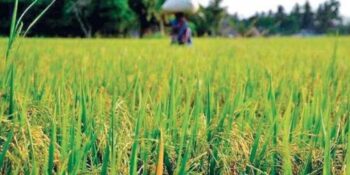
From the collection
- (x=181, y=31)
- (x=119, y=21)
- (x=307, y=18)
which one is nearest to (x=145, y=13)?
(x=119, y=21)

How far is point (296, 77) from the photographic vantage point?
228 cm

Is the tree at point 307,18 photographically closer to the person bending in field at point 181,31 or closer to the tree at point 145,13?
the tree at point 145,13

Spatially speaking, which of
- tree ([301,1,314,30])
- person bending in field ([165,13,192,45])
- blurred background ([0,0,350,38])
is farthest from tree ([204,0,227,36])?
tree ([301,1,314,30])

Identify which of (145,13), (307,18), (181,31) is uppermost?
(307,18)

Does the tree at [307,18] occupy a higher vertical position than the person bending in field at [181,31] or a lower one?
higher

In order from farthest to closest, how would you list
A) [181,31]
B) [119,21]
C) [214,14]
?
1. [214,14]
2. [119,21]
3. [181,31]

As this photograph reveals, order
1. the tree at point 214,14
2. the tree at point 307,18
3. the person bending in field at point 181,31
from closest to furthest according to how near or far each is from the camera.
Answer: the person bending in field at point 181,31
the tree at point 214,14
the tree at point 307,18

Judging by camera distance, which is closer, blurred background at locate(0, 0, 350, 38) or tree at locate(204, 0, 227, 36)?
blurred background at locate(0, 0, 350, 38)

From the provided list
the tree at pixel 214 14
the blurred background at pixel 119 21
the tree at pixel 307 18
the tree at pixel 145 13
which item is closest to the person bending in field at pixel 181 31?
the blurred background at pixel 119 21

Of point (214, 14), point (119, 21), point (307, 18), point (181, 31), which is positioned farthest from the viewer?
point (307, 18)

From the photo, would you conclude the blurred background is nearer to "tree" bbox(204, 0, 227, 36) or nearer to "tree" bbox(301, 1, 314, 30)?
"tree" bbox(204, 0, 227, 36)

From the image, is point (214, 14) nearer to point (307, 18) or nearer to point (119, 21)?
point (119, 21)

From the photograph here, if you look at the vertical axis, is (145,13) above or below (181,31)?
above

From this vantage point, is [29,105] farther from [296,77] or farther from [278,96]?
[296,77]
